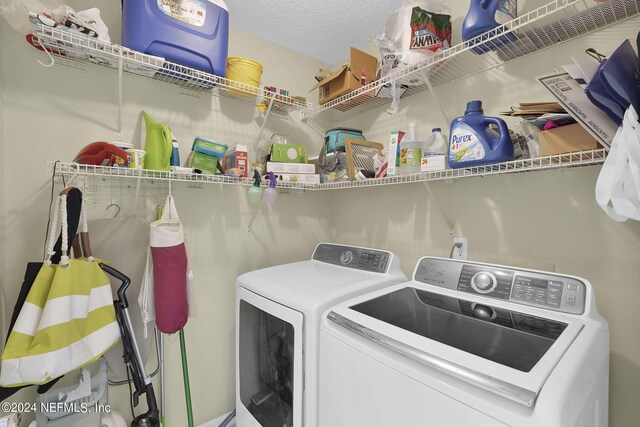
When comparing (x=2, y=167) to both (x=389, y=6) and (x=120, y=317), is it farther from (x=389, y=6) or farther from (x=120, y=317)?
(x=389, y=6)

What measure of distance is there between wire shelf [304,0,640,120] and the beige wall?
5 cm

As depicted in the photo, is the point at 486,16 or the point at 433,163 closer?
the point at 486,16

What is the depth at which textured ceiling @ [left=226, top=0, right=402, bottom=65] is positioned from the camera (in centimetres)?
178

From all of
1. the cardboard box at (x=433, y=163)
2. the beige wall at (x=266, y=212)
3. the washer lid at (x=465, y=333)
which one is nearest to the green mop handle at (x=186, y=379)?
the beige wall at (x=266, y=212)

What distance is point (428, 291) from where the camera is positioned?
1375mm

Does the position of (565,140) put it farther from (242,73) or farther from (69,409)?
(69,409)

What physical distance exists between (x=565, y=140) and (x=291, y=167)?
1.42 m

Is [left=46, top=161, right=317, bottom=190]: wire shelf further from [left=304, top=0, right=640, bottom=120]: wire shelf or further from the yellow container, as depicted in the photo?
[left=304, top=0, right=640, bottom=120]: wire shelf

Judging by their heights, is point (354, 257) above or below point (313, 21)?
below

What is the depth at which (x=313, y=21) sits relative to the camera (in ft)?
6.35

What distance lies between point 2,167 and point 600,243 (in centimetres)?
268

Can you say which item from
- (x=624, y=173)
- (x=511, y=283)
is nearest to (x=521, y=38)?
(x=624, y=173)

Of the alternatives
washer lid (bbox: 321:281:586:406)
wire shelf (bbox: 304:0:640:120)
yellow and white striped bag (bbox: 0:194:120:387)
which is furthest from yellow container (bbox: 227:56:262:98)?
washer lid (bbox: 321:281:586:406)

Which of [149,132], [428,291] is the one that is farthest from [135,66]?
[428,291]
